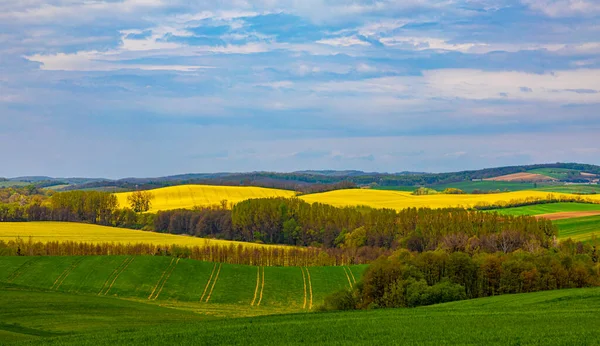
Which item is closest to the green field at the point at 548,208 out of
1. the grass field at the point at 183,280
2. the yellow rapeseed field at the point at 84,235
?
the grass field at the point at 183,280

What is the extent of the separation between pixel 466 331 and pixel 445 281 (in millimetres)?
33386

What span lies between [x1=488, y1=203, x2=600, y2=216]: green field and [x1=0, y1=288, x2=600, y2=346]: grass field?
109103 mm

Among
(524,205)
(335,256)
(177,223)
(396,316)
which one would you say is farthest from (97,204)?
(396,316)

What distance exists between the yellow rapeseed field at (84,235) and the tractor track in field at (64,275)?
78.2ft

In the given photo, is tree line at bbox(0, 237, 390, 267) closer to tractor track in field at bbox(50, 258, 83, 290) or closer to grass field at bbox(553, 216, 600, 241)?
tractor track in field at bbox(50, 258, 83, 290)

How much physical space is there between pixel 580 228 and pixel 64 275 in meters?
94.2

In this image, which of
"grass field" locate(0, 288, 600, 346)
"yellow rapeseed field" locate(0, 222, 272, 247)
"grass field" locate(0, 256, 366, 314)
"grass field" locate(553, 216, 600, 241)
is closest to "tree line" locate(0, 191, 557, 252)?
"grass field" locate(553, 216, 600, 241)

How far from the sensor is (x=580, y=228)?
393 feet

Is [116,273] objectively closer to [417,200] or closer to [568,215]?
[568,215]

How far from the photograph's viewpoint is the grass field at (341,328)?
87.4ft

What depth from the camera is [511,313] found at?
35.5 meters

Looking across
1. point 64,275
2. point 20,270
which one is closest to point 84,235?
point 20,270

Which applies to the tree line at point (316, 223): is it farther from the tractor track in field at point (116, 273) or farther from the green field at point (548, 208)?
the tractor track in field at point (116, 273)

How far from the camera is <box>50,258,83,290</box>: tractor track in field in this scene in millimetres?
82375
